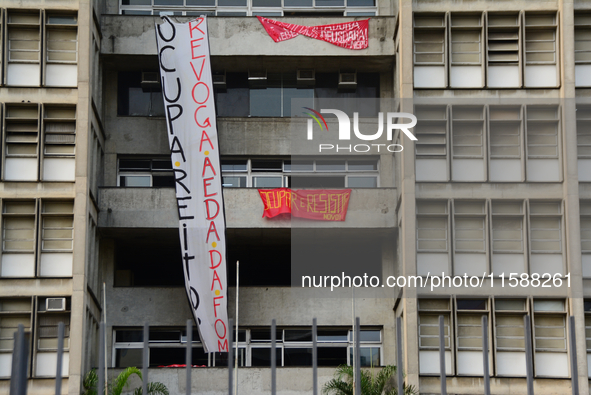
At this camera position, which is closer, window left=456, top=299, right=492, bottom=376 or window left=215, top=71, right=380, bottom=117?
window left=456, top=299, right=492, bottom=376

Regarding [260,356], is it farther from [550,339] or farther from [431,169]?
[550,339]

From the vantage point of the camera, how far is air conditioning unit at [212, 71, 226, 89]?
105 feet

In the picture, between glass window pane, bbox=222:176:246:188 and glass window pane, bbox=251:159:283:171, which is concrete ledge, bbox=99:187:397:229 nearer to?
glass window pane, bbox=222:176:246:188

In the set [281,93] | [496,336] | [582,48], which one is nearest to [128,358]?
[281,93]

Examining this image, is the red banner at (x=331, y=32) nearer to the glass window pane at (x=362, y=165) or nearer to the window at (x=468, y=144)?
the glass window pane at (x=362, y=165)

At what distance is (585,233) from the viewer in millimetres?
28031

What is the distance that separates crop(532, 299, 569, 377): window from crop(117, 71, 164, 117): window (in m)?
13.8

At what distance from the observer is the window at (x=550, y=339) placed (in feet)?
87.2

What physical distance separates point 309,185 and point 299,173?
53cm

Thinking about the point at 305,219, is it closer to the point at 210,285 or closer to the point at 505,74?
the point at 210,285

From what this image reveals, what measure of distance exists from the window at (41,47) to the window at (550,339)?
49.8 feet

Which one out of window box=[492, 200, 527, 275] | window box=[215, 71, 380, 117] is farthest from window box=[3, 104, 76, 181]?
window box=[492, 200, 527, 275]

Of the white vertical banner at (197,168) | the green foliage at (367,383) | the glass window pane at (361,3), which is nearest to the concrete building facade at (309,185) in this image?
the glass window pane at (361,3)

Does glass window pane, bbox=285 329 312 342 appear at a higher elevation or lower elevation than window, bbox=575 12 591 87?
lower
